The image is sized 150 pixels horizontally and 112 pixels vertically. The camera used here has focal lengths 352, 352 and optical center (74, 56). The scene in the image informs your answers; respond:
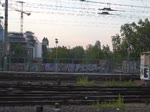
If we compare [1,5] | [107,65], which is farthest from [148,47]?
[1,5]

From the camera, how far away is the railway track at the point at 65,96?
14.3m

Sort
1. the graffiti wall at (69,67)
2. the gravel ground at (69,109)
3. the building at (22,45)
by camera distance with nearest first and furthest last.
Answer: the gravel ground at (69,109)
the graffiti wall at (69,67)
the building at (22,45)

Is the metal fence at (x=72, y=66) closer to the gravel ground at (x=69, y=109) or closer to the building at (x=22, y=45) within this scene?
the gravel ground at (x=69, y=109)

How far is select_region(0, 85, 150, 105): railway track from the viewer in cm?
1426

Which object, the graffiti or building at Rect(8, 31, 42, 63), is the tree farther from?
the graffiti

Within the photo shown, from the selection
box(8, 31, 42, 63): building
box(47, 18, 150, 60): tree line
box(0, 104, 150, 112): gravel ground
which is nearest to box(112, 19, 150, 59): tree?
box(47, 18, 150, 60): tree line

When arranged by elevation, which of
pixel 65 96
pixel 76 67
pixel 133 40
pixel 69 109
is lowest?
pixel 69 109

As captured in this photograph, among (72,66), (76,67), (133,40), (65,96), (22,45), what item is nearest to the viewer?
(65,96)

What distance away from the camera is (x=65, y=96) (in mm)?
15430

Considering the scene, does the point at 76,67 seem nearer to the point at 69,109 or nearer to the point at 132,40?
the point at 132,40

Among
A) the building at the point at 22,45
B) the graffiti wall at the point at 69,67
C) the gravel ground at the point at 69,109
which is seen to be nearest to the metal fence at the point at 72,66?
the graffiti wall at the point at 69,67

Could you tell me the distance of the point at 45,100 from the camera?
48.1 feet

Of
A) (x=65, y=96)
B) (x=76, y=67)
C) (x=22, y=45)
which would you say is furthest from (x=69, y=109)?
(x=22, y=45)

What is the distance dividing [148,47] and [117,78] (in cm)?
5122
